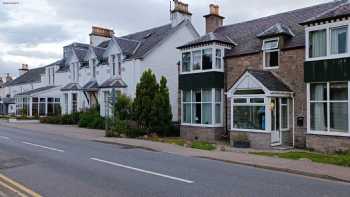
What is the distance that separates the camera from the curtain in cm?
1766

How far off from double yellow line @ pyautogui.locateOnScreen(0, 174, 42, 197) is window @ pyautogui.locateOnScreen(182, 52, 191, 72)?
16.6 m

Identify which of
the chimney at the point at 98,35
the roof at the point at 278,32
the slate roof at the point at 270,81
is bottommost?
the slate roof at the point at 270,81

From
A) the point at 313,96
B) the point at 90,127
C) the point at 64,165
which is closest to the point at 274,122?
the point at 313,96

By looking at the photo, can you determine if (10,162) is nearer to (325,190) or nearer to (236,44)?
(325,190)

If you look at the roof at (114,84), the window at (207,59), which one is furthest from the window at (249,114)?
the roof at (114,84)

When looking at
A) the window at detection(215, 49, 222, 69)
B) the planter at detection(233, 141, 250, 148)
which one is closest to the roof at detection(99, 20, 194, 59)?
the window at detection(215, 49, 222, 69)

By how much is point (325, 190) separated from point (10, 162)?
10556 mm

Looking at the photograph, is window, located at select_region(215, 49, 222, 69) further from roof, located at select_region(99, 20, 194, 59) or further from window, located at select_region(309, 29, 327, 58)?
roof, located at select_region(99, 20, 194, 59)

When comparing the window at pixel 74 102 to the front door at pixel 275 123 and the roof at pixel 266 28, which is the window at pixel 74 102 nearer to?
the roof at pixel 266 28

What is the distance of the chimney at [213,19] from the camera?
2905cm

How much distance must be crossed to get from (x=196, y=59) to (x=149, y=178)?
15208 mm

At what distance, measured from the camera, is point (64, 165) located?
1224 cm

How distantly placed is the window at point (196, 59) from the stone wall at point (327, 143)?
29.4ft

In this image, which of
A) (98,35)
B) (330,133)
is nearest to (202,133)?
(330,133)
